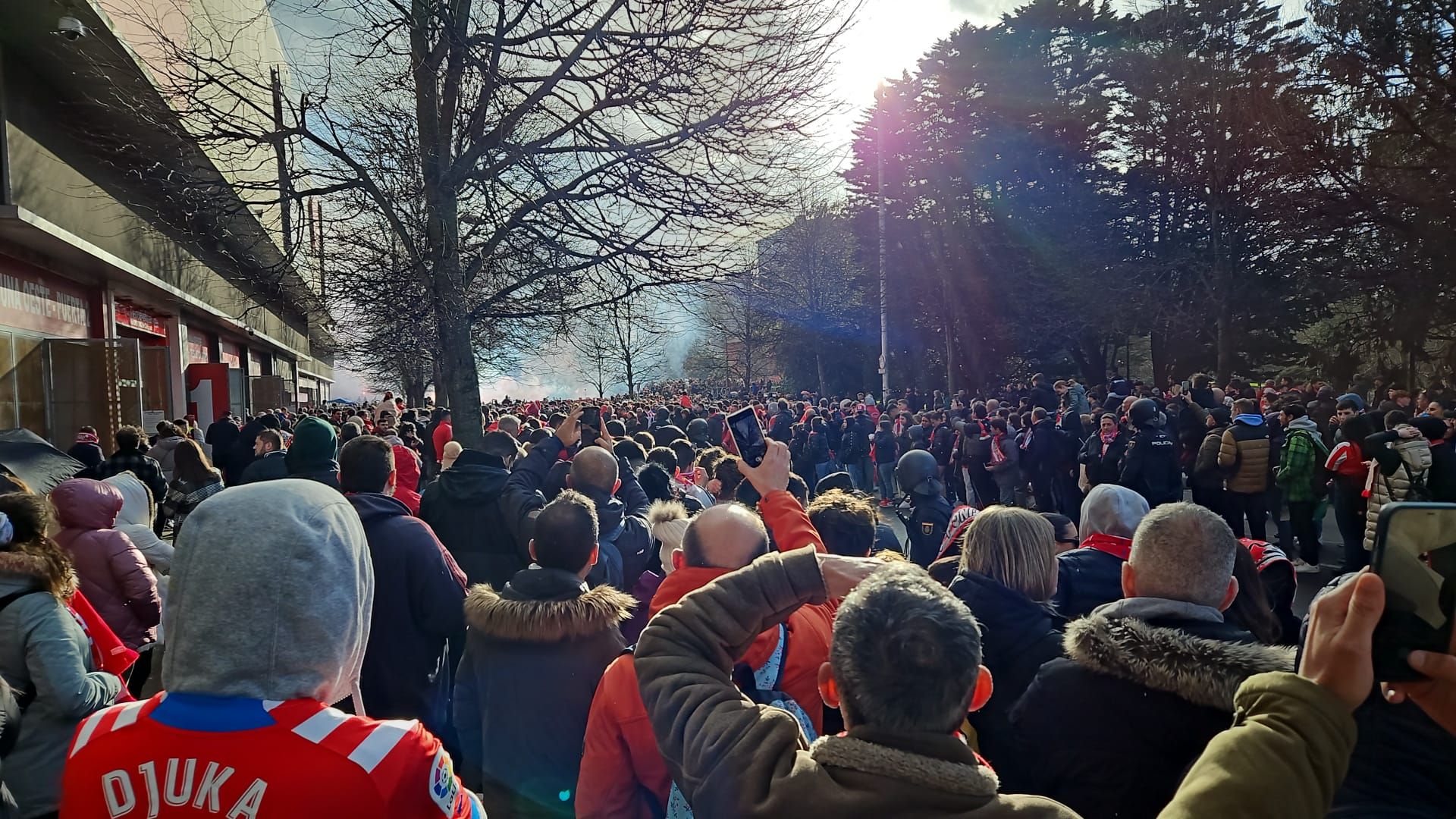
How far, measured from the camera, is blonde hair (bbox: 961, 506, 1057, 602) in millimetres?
3410

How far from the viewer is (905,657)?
Answer: 63.1 inches

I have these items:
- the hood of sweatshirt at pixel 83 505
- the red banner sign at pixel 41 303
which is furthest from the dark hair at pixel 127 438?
the red banner sign at pixel 41 303

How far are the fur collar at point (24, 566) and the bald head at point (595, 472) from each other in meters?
2.80

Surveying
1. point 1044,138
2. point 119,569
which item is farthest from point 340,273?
point 1044,138

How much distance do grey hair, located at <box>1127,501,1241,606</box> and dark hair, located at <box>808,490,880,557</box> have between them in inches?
77.7

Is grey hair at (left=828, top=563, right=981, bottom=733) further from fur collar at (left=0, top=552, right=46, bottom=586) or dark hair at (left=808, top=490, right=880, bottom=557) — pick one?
fur collar at (left=0, top=552, right=46, bottom=586)

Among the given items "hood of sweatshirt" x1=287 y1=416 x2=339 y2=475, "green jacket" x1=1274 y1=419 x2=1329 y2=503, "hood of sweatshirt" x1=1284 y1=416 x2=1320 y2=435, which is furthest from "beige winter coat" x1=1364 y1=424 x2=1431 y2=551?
"hood of sweatshirt" x1=287 y1=416 x2=339 y2=475

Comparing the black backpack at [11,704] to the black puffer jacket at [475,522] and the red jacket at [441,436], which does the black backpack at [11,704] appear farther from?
the red jacket at [441,436]

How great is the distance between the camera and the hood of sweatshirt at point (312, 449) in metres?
4.81

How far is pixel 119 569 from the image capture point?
14.1 feet

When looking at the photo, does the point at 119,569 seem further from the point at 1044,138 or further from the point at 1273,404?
the point at 1044,138

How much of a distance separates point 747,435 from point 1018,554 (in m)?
1.32

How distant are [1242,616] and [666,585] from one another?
2.43 metres

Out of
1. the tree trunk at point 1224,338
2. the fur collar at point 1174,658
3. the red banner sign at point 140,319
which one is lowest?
the fur collar at point 1174,658
